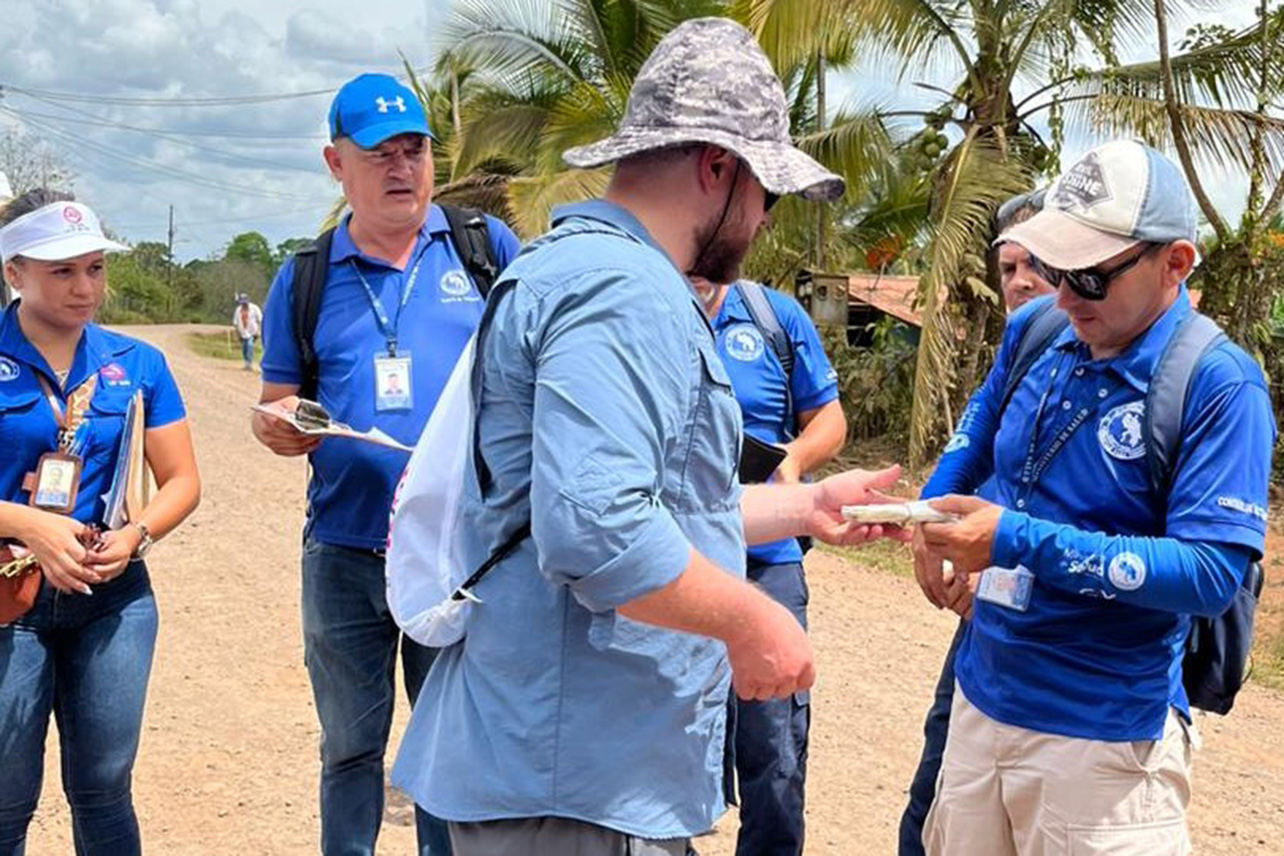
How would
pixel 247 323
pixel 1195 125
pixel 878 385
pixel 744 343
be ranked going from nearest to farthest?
1. pixel 744 343
2. pixel 1195 125
3. pixel 878 385
4. pixel 247 323

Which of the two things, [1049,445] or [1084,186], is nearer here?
[1084,186]

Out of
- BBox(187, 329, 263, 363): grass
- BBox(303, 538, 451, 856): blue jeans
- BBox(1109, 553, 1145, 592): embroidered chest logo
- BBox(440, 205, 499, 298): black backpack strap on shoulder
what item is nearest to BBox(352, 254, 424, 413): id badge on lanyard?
BBox(440, 205, 499, 298): black backpack strap on shoulder

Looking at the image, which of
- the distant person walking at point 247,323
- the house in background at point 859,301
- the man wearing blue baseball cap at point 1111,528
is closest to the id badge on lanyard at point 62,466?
the man wearing blue baseball cap at point 1111,528

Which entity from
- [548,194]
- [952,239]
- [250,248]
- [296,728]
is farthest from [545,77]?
[250,248]

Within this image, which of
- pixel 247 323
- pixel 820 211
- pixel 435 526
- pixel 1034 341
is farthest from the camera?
pixel 247 323

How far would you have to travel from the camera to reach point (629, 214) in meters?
1.96

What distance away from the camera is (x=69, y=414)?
321 centimetres

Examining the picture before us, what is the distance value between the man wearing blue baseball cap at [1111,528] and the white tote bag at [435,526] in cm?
98

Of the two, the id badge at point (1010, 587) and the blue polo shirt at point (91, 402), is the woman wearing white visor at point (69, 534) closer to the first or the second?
the blue polo shirt at point (91, 402)

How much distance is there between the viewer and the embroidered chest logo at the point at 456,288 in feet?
11.2

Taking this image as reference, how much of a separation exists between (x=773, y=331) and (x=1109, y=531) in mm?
1512

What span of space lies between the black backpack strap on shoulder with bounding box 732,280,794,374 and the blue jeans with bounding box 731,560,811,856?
0.62 m

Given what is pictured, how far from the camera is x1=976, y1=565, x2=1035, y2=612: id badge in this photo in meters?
2.53

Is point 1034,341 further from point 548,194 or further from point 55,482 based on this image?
point 548,194
